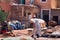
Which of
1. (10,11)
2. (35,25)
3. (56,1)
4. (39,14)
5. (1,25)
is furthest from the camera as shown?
(56,1)

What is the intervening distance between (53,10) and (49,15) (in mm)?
600

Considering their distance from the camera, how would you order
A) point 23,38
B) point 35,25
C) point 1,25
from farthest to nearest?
point 1,25 → point 35,25 → point 23,38

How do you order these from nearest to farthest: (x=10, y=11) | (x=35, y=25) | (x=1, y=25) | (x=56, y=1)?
(x=35, y=25)
(x=1, y=25)
(x=10, y=11)
(x=56, y=1)

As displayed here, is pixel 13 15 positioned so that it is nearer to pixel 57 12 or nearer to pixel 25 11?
pixel 25 11

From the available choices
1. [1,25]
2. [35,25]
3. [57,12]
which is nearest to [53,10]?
[57,12]

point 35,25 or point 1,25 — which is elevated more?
point 35,25

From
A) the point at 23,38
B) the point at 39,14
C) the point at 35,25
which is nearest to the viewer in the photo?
the point at 23,38

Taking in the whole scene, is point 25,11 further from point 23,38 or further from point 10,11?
point 23,38

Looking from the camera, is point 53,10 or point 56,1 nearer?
point 53,10

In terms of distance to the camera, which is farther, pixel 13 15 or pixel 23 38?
pixel 13 15

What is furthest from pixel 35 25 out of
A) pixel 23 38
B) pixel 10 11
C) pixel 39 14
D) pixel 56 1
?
pixel 56 1

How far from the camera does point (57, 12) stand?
69.6 feet

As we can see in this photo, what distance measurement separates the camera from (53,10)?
21.3 m

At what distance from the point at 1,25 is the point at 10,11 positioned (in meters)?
5.90
